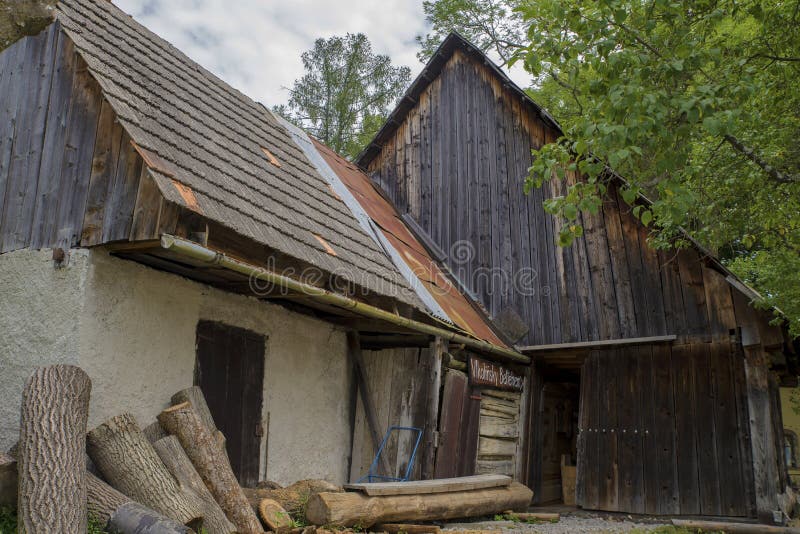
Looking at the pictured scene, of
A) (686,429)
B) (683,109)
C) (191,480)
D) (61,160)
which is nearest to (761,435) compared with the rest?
(686,429)

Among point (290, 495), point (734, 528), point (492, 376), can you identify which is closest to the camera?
point (290, 495)

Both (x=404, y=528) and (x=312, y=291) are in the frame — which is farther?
(x=312, y=291)

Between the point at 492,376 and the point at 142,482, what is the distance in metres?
5.80

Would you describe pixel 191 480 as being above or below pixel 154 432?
below

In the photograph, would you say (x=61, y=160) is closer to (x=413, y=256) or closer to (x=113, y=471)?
(x=113, y=471)

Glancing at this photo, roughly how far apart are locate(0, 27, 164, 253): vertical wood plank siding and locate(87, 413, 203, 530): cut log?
1453mm

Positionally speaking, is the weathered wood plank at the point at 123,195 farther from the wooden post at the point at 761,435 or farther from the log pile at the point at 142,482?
the wooden post at the point at 761,435

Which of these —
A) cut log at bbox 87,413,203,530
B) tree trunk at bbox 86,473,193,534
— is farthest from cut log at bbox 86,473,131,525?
cut log at bbox 87,413,203,530

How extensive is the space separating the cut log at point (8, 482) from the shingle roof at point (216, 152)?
6.98ft

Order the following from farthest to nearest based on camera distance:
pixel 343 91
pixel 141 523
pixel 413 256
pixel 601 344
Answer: pixel 343 91 < pixel 413 256 < pixel 601 344 < pixel 141 523

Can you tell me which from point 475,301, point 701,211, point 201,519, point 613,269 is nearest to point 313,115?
point 475,301

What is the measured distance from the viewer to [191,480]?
5.05 meters

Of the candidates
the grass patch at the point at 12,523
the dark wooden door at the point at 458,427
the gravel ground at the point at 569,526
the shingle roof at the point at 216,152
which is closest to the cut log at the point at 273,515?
the grass patch at the point at 12,523

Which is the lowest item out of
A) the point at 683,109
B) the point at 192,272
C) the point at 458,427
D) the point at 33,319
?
the point at 458,427
